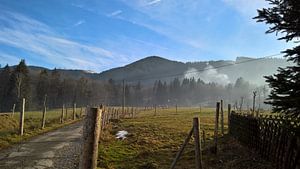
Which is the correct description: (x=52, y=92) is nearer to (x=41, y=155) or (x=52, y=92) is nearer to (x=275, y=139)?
(x=41, y=155)

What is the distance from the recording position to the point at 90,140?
590 cm

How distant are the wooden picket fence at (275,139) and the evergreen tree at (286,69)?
75cm

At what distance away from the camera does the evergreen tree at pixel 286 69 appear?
458 inches

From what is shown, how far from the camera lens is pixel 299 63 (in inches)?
492

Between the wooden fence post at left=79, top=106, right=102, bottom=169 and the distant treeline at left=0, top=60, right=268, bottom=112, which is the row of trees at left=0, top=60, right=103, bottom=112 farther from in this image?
the wooden fence post at left=79, top=106, right=102, bottom=169

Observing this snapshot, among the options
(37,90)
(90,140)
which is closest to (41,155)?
(90,140)

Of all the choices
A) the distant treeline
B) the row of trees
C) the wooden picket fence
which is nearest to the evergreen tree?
the wooden picket fence

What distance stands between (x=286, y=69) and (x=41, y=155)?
1190cm

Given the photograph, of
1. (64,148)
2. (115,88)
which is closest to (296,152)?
(64,148)

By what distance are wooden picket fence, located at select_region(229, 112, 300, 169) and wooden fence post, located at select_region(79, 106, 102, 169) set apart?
698 cm

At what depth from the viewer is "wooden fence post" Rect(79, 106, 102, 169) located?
19.1 feet

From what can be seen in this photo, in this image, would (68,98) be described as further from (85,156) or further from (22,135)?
(85,156)

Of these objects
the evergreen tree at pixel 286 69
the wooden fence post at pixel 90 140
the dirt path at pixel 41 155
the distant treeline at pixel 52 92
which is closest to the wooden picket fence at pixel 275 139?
the evergreen tree at pixel 286 69

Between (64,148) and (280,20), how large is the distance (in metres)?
13.2
